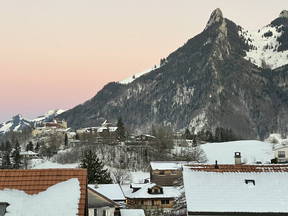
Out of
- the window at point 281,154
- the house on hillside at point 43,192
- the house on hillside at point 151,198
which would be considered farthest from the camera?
the window at point 281,154

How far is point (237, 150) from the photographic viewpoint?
16588cm

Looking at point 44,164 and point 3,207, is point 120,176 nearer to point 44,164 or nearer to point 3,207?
point 44,164

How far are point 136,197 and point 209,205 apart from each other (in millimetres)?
58396

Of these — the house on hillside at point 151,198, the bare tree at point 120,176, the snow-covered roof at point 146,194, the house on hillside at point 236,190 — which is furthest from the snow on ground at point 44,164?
the house on hillside at point 236,190

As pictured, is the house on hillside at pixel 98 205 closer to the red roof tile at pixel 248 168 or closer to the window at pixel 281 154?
the red roof tile at pixel 248 168

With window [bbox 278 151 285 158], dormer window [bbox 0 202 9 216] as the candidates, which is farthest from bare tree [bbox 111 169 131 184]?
dormer window [bbox 0 202 9 216]

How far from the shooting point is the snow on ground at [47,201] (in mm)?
18438

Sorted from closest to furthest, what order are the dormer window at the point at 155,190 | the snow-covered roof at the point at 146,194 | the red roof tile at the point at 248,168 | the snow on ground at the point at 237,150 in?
the red roof tile at the point at 248,168 → the snow-covered roof at the point at 146,194 → the dormer window at the point at 155,190 → the snow on ground at the point at 237,150

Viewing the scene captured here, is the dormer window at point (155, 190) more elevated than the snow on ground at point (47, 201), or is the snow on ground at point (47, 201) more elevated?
the snow on ground at point (47, 201)

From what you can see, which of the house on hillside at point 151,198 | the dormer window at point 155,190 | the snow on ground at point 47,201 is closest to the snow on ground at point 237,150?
the dormer window at point 155,190

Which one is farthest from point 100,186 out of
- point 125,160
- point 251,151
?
point 251,151

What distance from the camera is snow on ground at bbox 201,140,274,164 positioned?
484 ft

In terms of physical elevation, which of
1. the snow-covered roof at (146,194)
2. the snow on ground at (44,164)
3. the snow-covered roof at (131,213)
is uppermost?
the snow on ground at (44,164)

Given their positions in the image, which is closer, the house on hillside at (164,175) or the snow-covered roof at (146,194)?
the snow-covered roof at (146,194)
